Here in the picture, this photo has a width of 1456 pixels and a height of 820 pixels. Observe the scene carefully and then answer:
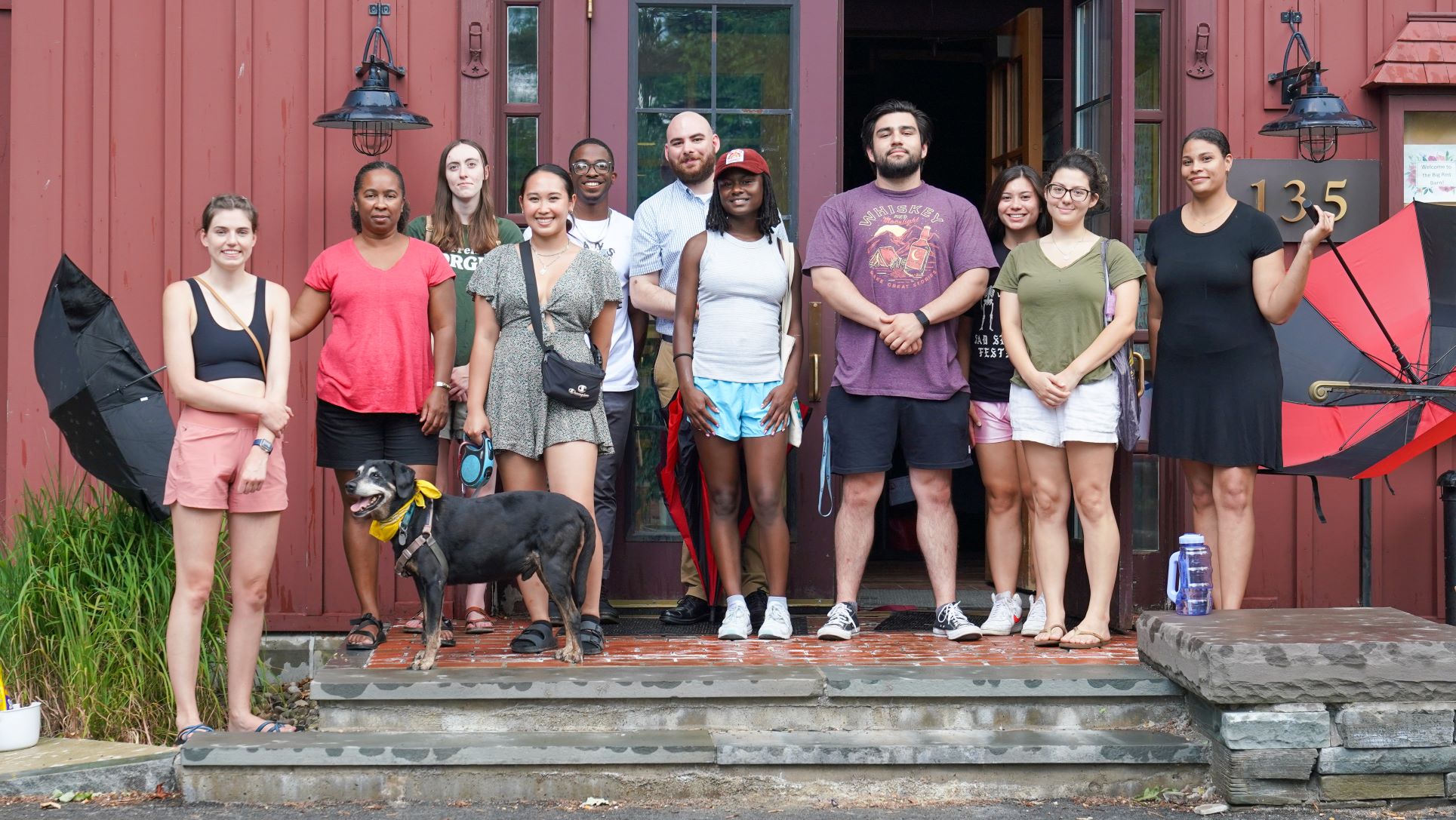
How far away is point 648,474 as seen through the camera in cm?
646

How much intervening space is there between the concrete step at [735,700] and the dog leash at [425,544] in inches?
13.5

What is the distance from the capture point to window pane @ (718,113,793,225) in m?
6.45

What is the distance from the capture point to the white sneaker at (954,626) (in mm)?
5471

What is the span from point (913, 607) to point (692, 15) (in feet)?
9.25

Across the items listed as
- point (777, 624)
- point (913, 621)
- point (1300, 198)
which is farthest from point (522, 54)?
point (1300, 198)

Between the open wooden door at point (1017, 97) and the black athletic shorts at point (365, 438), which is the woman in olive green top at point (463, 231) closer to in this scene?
the black athletic shorts at point (365, 438)

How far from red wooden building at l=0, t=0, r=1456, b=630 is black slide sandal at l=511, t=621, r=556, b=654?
120 cm

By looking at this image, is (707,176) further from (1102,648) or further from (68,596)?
(68,596)

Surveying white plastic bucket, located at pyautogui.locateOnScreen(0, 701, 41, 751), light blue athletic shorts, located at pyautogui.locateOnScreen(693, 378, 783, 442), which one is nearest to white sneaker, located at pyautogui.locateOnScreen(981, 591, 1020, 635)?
light blue athletic shorts, located at pyautogui.locateOnScreen(693, 378, 783, 442)

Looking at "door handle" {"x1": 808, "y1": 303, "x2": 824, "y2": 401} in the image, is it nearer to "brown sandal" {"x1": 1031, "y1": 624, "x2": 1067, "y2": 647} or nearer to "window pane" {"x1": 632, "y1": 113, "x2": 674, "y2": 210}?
"window pane" {"x1": 632, "y1": 113, "x2": 674, "y2": 210}

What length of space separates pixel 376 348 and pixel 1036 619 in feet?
8.65

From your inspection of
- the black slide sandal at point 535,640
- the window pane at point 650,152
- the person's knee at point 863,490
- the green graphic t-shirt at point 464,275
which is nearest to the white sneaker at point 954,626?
the person's knee at point 863,490

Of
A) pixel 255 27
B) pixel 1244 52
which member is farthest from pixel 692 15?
pixel 1244 52

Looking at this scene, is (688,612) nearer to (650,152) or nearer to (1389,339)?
(650,152)
